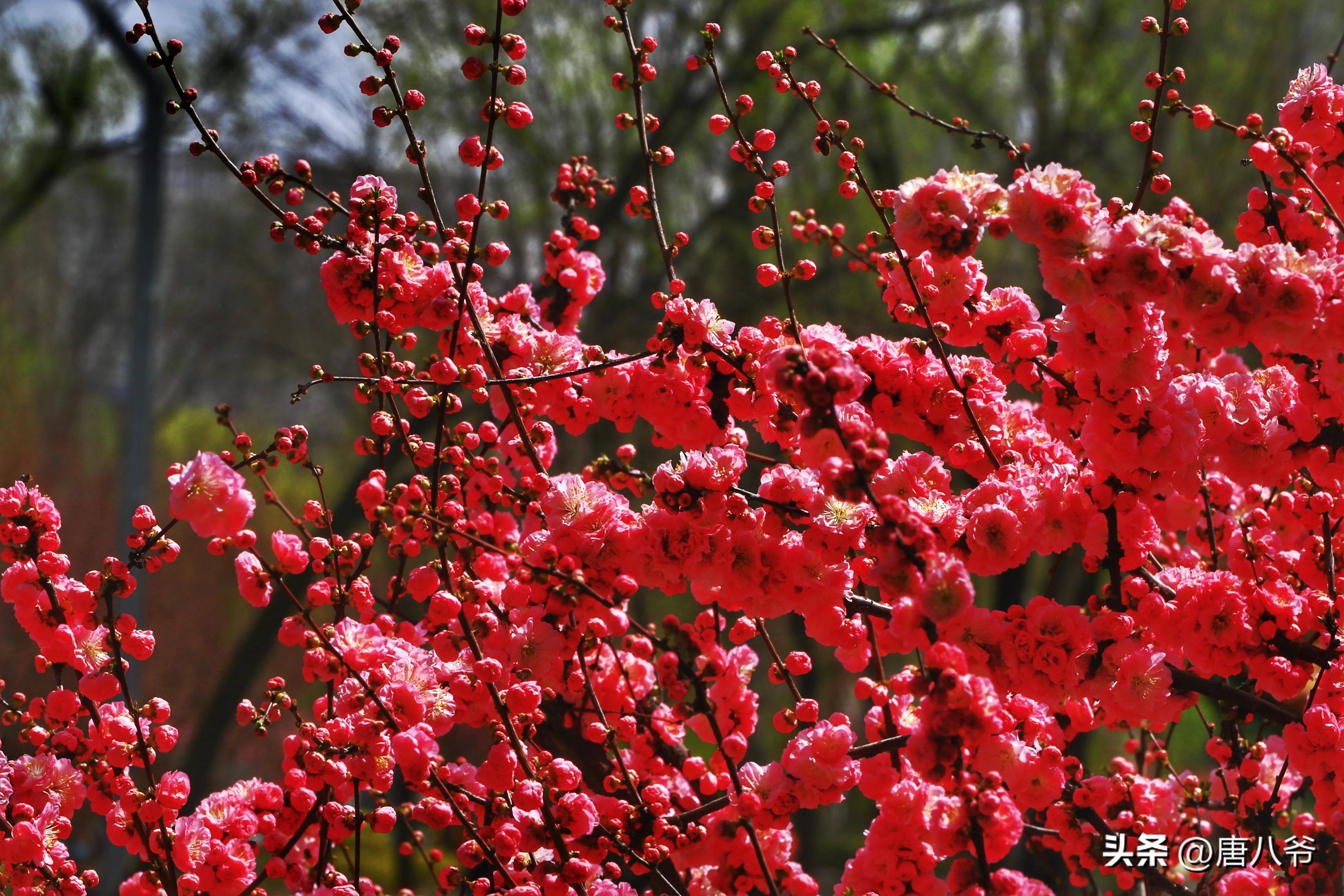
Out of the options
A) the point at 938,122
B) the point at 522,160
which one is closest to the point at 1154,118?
the point at 938,122

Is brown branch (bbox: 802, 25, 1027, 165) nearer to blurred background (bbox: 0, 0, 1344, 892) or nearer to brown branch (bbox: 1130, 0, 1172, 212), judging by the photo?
brown branch (bbox: 1130, 0, 1172, 212)

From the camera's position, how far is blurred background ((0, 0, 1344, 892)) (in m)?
5.63

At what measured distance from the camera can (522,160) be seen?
6.68 meters

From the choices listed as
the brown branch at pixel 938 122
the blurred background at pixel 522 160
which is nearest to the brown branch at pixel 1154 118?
the brown branch at pixel 938 122

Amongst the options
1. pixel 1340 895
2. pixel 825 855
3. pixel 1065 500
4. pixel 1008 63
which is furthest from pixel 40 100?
pixel 825 855

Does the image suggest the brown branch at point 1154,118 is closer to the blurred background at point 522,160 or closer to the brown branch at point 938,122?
the brown branch at point 938,122

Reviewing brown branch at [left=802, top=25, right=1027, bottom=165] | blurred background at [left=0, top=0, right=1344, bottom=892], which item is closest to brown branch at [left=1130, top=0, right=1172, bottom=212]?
brown branch at [left=802, top=25, right=1027, bottom=165]

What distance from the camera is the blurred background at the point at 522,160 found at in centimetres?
563

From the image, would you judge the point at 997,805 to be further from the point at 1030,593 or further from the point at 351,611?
the point at 1030,593

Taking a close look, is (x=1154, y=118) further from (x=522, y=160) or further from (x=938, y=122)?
(x=522, y=160)

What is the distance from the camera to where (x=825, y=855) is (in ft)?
29.0

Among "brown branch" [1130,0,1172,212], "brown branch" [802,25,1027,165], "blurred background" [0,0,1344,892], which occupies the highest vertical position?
"blurred background" [0,0,1344,892]

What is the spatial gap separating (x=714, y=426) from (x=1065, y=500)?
1.56ft

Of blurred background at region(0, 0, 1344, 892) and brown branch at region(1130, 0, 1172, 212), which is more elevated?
blurred background at region(0, 0, 1344, 892)
